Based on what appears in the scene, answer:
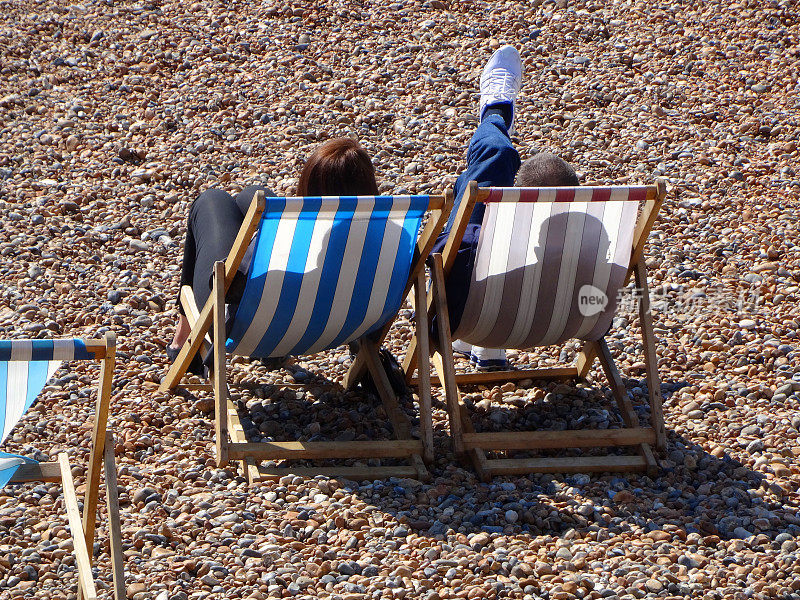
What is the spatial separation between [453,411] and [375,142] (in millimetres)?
3145

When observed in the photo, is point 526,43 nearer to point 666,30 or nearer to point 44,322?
point 666,30

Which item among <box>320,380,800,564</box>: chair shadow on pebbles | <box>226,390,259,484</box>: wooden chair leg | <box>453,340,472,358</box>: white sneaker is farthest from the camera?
<box>453,340,472,358</box>: white sneaker

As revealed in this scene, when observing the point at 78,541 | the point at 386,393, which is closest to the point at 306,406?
the point at 386,393

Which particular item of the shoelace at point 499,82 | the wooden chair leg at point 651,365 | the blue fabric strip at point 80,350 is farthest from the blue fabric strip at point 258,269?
the shoelace at point 499,82

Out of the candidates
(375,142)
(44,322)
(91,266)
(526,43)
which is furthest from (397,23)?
(44,322)

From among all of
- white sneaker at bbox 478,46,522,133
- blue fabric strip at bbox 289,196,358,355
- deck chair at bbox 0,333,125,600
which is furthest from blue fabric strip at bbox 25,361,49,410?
white sneaker at bbox 478,46,522,133

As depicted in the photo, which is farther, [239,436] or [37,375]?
[239,436]

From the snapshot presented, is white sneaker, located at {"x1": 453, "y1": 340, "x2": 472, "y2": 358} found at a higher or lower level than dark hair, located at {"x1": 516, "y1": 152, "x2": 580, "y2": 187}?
lower

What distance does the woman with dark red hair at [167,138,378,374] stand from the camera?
4.05m

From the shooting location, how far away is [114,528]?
2926 mm

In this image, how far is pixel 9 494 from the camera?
361 cm

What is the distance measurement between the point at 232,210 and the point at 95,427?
1650mm

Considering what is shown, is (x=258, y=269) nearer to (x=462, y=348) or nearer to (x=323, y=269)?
(x=323, y=269)

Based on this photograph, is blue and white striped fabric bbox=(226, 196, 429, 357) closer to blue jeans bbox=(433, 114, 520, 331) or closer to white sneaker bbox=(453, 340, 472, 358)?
blue jeans bbox=(433, 114, 520, 331)
